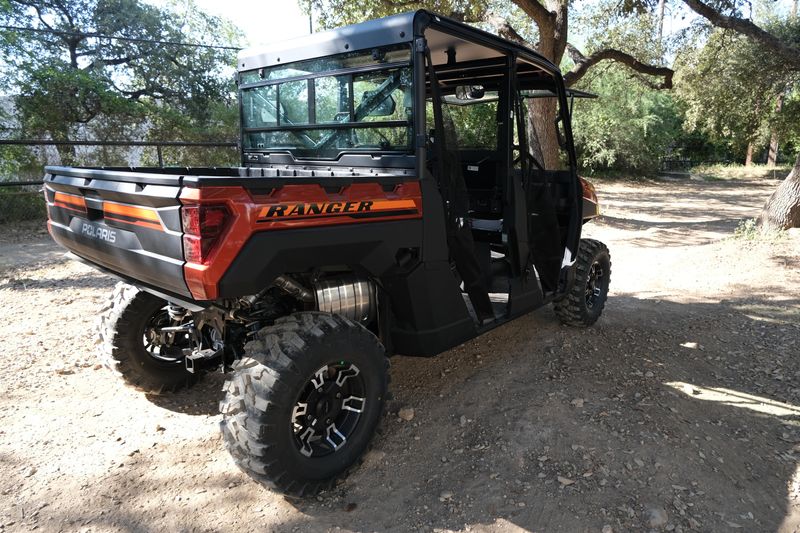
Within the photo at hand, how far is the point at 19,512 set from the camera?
264 centimetres

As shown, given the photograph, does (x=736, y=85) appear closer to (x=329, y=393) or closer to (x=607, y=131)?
(x=607, y=131)

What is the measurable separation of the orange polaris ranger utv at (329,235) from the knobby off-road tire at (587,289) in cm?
34

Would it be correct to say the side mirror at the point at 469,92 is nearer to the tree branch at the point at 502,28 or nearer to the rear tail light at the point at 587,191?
the rear tail light at the point at 587,191

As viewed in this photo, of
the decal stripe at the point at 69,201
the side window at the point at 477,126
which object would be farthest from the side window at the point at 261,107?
the decal stripe at the point at 69,201

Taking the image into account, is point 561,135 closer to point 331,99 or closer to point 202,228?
point 331,99

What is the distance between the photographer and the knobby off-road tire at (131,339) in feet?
11.4

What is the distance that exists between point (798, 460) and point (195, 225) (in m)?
3.50

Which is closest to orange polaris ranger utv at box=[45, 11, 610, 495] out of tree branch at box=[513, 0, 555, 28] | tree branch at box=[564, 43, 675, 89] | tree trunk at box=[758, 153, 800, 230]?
tree trunk at box=[758, 153, 800, 230]

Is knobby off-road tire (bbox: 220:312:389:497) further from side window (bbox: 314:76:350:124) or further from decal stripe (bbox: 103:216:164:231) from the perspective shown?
side window (bbox: 314:76:350:124)

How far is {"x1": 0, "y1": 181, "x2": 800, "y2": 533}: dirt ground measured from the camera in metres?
2.65

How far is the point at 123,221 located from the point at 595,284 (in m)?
4.14

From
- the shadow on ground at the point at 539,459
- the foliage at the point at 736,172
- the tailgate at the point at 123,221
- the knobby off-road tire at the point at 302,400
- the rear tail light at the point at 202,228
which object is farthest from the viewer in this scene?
the foliage at the point at 736,172

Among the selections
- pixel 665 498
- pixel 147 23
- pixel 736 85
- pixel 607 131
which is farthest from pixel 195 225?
pixel 607 131

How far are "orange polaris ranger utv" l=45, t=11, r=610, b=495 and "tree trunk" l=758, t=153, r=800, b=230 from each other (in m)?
6.04
